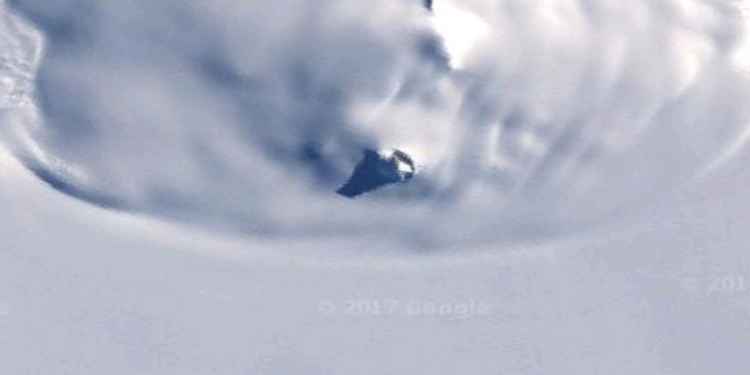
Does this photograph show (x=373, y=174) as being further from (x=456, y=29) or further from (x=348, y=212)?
(x=456, y=29)

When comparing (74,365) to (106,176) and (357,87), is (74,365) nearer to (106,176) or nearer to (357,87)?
(106,176)

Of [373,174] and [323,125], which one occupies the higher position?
[323,125]

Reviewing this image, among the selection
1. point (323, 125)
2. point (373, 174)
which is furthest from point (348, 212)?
point (323, 125)

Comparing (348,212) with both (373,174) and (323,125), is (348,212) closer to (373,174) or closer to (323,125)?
(373,174)

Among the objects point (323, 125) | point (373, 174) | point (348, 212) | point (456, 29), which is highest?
point (456, 29)

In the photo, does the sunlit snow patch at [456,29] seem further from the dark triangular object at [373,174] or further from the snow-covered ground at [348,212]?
the dark triangular object at [373,174]

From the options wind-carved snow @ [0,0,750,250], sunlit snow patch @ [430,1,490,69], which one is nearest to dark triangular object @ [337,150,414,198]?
wind-carved snow @ [0,0,750,250]

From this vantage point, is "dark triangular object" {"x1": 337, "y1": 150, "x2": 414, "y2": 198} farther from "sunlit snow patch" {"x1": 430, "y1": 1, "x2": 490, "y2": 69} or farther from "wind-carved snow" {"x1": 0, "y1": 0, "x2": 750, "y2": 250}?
"sunlit snow patch" {"x1": 430, "y1": 1, "x2": 490, "y2": 69}

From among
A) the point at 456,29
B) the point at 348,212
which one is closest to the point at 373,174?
the point at 348,212

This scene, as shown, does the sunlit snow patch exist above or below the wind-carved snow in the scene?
above
